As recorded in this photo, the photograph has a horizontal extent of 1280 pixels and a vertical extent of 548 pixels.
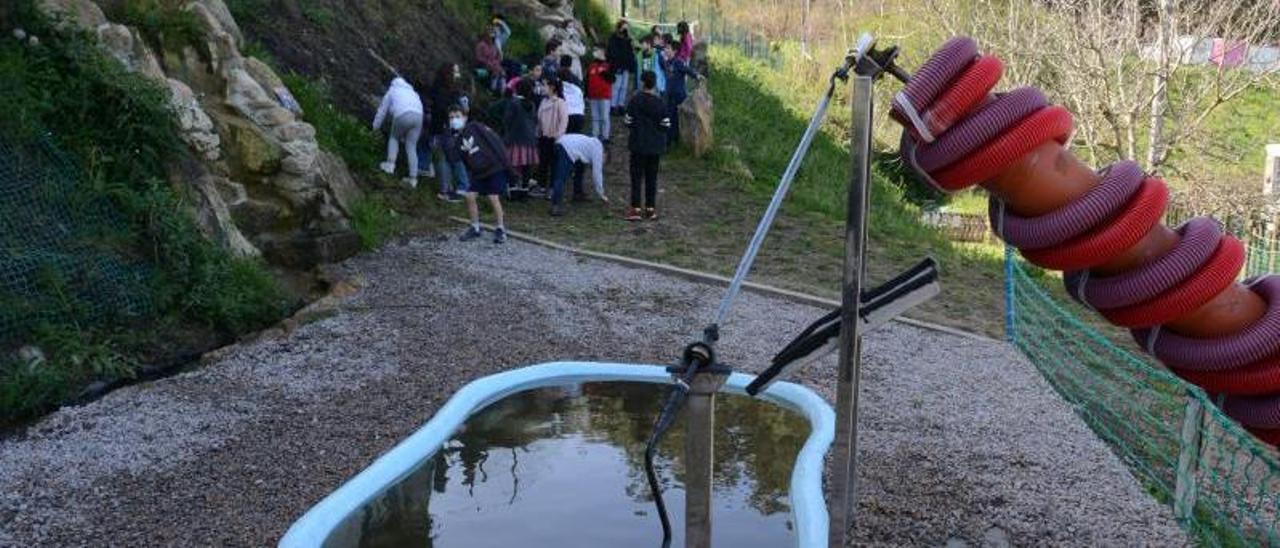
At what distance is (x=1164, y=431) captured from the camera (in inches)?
314

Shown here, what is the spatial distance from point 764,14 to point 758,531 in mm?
31626

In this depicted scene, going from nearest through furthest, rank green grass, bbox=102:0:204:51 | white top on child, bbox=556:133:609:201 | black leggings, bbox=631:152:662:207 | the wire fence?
the wire fence → green grass, bbox=102:0:204:51 → black leggings, bbox=631:152:662:207 → white top on child, bbox=556:133:609:201

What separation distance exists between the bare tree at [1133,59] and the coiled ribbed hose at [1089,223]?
1448 cm

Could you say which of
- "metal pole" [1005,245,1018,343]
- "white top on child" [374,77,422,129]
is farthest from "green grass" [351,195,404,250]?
"metal pole" [1005,245,1018,343]

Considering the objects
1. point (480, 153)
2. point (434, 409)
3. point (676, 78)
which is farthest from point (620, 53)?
point (434, 409)

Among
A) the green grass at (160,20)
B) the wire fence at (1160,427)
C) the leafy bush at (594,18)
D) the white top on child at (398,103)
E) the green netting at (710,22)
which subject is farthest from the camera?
the green netting at (710,22)

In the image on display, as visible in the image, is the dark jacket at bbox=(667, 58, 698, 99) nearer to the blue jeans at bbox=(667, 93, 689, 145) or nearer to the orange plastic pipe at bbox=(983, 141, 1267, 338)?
the blue jeans at bbox=(667, 93, 689, 145)

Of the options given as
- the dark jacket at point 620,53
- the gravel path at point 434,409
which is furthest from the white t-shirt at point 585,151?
the dark jacket at point 620,53

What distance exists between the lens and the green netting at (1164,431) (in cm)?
628

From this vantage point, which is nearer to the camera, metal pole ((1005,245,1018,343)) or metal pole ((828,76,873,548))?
metal pole ((828,76,873,548))

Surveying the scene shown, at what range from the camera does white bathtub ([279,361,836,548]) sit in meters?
5.32

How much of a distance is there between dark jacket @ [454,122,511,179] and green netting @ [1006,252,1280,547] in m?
5.10

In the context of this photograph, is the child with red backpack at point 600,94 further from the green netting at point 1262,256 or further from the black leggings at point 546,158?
the green netting at point 1262,256

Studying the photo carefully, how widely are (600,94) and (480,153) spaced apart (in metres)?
5.12
